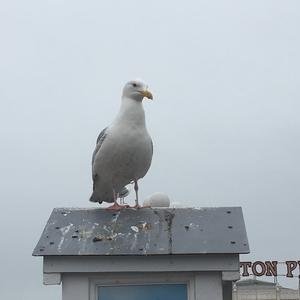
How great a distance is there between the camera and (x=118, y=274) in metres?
5.68

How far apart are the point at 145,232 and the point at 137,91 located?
81.4 inches

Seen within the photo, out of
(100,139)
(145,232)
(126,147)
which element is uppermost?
(100,139)

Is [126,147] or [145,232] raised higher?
[126,147]

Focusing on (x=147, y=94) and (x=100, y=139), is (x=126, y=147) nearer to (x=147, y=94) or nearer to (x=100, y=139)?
(x=100, y=139)

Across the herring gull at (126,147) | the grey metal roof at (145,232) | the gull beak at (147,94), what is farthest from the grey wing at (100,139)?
the grey metal roof at (145,232)

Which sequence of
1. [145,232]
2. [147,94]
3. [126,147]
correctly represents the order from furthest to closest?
[147,94]
[126,147]
[145,232]

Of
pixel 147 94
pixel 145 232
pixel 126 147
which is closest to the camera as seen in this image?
pixel 145 232

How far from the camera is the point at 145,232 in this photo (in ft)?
19.4

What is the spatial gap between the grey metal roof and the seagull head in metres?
1.53

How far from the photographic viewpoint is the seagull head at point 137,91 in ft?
24.3

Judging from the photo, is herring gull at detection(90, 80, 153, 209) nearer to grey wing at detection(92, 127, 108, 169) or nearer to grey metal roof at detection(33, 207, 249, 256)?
grey wing at detection(92, 127, 108, 169)

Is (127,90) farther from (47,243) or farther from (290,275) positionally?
(290,275)

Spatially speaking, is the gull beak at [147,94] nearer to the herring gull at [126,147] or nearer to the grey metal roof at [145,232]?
the herring gull at [126,147]

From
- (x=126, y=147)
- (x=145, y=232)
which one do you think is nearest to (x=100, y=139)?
(x=126, y=147)
